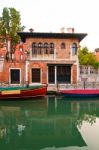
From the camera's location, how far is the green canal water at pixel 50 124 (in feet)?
37.1

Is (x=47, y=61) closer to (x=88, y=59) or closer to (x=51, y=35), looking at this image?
(x=51, y=35)

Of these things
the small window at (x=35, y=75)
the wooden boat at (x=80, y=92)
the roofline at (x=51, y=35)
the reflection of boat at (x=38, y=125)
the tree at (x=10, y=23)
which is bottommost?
the reflection of boat at (x=38, y=125)

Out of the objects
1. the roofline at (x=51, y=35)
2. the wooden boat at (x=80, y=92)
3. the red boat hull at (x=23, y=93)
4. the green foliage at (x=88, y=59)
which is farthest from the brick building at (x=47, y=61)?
the green foliage at (x=88, y=59)

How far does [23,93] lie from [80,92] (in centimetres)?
526

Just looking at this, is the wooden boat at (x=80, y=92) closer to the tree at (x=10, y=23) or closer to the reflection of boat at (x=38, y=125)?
the reflection of boat at (x=38, y=125)

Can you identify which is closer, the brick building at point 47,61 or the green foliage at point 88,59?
the brick building at point 47,61

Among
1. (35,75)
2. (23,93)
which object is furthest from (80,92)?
(35,75)

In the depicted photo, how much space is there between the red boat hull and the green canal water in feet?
1.88

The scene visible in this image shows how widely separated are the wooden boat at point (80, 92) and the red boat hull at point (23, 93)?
2076 millimetres

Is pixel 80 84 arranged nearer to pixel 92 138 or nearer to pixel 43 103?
pixel 43 103

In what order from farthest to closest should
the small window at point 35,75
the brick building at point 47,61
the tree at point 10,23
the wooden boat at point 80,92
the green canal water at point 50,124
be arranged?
the tree at point 10,23 → the small window at point 35,75 → the brick building at point 47,61 → the wooden boat at point 80,92 → the green canal water at point 50,124

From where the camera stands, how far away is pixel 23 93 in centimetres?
2506

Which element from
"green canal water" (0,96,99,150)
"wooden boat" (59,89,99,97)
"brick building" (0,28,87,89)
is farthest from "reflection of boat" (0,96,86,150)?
"brick building" (0,28,87,89)

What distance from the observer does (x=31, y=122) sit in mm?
16344
